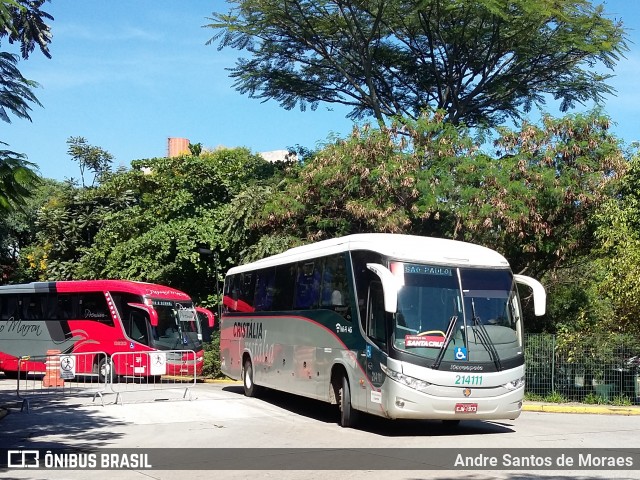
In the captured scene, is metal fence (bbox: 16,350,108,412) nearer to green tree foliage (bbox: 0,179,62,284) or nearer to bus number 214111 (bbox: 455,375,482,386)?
bus number 214111 (bbox: 455,375,482,386)

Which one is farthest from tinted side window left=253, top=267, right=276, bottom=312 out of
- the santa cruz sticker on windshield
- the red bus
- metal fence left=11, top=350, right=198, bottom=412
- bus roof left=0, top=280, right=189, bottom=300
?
bus roof left=0, top=280, right=189, bottom=300

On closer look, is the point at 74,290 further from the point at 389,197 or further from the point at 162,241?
the point at 389,197

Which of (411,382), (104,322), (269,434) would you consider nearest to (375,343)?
(411,382)

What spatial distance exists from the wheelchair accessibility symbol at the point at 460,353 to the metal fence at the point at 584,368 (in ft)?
25.3

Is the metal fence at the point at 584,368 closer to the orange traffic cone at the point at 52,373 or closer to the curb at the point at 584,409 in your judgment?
the curb at the point at 584,409

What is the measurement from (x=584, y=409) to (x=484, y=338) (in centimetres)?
637

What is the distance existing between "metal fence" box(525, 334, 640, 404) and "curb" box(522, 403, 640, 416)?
794 millimetres

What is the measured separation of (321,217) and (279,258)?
6846 millimetres

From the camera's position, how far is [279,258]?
18.8 metres

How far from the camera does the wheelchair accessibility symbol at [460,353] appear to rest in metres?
13.0

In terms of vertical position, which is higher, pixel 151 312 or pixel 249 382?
pixel 151 312

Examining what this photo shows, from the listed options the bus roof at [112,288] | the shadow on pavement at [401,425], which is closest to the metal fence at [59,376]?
the bus roof at [112,288]

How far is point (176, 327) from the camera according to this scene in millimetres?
27406

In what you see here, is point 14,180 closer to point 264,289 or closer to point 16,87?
point 16,87
